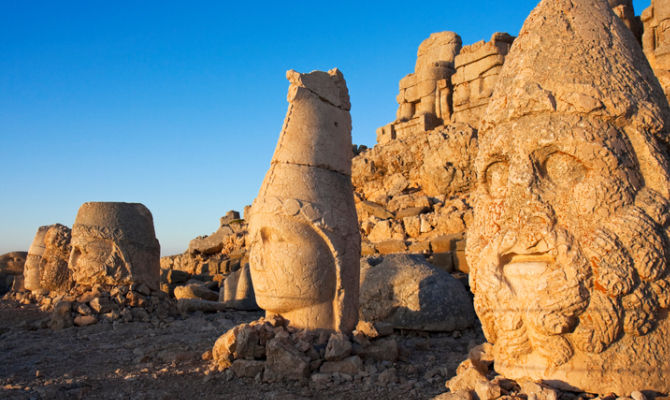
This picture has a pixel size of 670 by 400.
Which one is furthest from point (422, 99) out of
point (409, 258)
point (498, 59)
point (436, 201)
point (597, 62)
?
point (597, 62)

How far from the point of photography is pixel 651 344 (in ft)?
8.68

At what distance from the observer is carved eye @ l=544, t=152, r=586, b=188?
2.82 metres

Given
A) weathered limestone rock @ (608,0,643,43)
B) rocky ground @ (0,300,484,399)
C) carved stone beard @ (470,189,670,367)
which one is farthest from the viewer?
weathered limestone rock @ (608,0,643,43)

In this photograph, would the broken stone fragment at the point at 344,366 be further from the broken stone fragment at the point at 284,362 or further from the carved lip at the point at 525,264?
the carved lip at the point at 525,264

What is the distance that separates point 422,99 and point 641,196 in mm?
16944

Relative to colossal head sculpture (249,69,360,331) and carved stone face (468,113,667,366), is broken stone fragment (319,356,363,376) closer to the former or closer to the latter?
colossal head sculpture (249,69,360,331)

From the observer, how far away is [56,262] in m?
10.6

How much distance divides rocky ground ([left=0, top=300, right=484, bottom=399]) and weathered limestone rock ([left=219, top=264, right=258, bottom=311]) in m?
1.49

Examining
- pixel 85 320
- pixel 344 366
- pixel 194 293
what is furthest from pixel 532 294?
pixel 194 293

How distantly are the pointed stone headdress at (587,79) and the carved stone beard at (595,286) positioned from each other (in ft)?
1.12

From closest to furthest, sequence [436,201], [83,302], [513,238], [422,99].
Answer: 1. [513,238]
2. [83,302]
3. [436,201]
4. [422,99]

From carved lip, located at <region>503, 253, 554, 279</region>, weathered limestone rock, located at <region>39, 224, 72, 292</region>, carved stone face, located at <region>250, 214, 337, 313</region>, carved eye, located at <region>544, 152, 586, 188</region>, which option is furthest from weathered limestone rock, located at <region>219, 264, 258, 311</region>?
carved eye, located at <region>544, 152, 586, 188</region>

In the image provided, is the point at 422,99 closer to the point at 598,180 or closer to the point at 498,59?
the point at 498,59

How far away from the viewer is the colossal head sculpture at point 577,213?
262 cm
